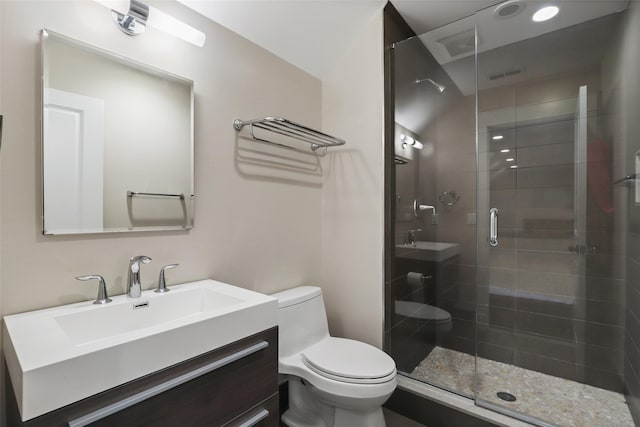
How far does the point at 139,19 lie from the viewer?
46.2 inches

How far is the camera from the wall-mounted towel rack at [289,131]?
162 centimetres

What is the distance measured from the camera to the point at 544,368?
6.71 feet

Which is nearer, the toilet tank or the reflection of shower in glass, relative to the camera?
the toilet tank

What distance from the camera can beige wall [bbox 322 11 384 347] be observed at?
1942 mm

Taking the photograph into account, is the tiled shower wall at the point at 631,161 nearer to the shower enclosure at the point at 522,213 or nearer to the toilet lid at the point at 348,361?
the shower enclosure at the point at 522,213

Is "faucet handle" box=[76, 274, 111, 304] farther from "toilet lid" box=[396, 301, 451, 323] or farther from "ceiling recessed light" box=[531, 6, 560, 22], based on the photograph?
"ceiling recessed light" box=[531, 6, 560, 22]

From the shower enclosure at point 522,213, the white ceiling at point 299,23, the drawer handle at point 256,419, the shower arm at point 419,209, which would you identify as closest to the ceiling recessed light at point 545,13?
the shower enclosure at point 522,213

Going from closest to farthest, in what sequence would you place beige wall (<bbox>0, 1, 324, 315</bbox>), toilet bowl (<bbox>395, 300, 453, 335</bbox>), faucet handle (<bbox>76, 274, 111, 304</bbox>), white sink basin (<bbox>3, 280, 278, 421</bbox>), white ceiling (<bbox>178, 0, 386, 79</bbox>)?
white sink basin (<bbox>3, 280, 278, 421</bbox>)
beige wall (<bbox>0, 1, 324, 315</bbox>)
faucet handle (<bbox>76, 274, 111, 304</bbox>)
white ceiling (<bbox>178, 0, 386, 79</bbox>)
toilet bowl (<bbox>395, 300, 453, 335</bbox>)

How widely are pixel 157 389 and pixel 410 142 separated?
2.01 meters

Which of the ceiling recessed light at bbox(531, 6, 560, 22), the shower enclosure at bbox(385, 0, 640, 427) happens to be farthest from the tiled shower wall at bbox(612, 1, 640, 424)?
the ceiling recessed light at bbox(531, 6, 560, 22)

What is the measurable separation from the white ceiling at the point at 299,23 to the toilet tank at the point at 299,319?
143 centimetres

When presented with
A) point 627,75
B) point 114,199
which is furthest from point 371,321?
point 627,75

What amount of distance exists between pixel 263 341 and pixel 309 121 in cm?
146

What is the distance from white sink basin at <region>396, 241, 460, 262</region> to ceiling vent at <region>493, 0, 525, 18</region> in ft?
4.91
